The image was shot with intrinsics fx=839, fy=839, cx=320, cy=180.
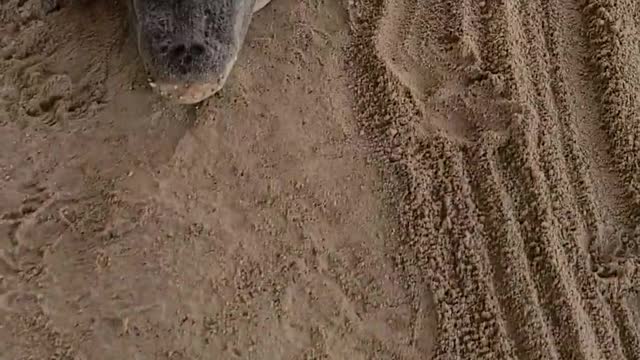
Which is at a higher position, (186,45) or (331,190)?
(186,45)

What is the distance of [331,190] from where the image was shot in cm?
233

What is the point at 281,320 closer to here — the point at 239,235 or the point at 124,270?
the point at 239,235

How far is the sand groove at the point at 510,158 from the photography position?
Answer: 7.30 ft

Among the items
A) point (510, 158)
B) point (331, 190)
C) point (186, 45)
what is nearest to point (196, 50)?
point (186, 45)

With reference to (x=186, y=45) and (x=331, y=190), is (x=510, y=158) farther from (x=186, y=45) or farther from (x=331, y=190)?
(x=186, y=45)

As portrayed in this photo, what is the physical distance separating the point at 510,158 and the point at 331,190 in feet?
1.74

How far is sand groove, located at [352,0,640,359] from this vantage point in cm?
223

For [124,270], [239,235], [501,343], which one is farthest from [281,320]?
[501,343]

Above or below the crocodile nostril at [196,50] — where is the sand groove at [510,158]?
below

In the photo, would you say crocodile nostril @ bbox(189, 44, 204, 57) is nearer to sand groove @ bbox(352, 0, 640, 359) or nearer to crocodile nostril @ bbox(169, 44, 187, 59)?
crocodile nostril @ bbox(169, 44, 187, 59)

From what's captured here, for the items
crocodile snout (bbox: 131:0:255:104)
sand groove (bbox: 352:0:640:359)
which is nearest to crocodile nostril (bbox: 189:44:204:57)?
crocodile snout (bbox: 131:0:255:104)

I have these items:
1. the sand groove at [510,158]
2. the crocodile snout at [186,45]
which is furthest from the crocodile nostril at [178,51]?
the sand groove at [510,158]

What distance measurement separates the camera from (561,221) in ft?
7.73

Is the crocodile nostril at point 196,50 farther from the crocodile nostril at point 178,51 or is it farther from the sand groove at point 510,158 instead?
the sand groove at point 510,158
